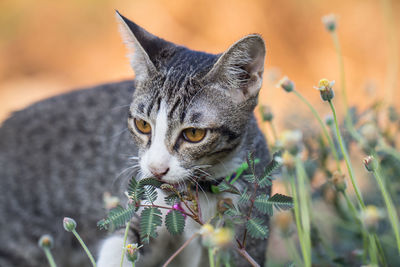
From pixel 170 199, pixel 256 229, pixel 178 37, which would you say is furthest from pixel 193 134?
pixel 178 37

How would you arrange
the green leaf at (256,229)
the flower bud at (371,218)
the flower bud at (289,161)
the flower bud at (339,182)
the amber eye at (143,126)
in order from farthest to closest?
the amber eye at (143,126) → the flower bud at (339,182) → the green leaf at (256,229) → the flower bud at (289,161) → the flower bud at (371,218)

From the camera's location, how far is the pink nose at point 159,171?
1.89 metres

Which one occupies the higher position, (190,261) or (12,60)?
(190,261)

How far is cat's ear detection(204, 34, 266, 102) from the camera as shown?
2.02 metres

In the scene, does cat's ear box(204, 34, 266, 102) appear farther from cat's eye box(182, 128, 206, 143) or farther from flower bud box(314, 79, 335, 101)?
flower bud box(314, 79, 335, 101)

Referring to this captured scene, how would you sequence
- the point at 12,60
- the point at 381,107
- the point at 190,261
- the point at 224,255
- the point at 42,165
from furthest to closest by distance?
the point at 12,60 → the point at 42,165 → the point at 381,107 → the point at 190,261 → the point at 224,255

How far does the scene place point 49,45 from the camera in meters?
7.21

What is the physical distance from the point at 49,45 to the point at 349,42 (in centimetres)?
468

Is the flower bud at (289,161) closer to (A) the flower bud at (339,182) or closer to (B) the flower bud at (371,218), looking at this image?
(B) the flower bud at (371,218)

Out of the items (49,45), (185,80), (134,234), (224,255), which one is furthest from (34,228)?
(49,45)

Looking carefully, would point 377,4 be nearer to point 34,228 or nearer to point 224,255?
point 34,228

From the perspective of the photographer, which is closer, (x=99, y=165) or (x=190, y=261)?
(x=190, y=261)

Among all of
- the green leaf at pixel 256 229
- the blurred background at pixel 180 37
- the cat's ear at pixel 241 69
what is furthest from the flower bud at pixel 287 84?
the blurred background at pixel 180 37

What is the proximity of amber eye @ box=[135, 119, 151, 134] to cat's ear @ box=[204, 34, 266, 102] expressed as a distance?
0.36m
